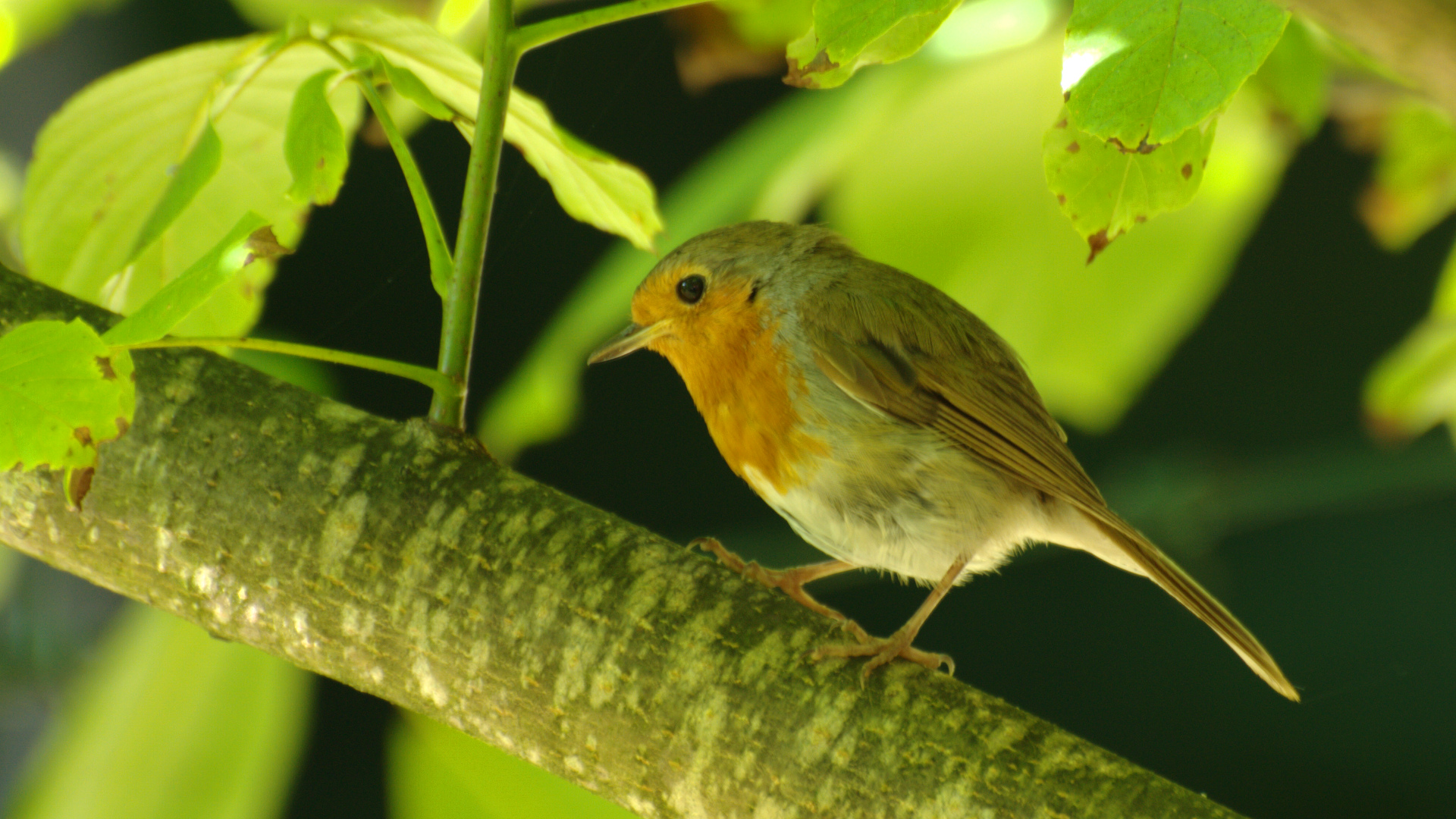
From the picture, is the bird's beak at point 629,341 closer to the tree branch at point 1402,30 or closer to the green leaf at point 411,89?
the green leaf at point 411,89

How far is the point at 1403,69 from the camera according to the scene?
0.43 meters

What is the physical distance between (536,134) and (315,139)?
15 centimetres

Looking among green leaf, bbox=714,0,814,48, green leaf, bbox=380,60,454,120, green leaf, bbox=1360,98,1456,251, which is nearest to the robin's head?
green leaf, bbox=714,0,814,48

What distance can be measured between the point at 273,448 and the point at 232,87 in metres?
0.23

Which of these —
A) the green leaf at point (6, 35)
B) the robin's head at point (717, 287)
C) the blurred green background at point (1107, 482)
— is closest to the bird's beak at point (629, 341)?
the robin's head at point (717, 287)

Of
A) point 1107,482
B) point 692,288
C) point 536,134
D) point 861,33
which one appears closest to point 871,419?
point 692,288

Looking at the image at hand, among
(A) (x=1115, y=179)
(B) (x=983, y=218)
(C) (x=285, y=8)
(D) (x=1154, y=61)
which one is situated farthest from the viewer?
(C) (x=285, y=8)

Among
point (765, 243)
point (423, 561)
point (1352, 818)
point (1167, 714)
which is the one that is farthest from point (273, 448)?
point (1352, 818)

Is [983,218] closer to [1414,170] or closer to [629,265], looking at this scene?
[629,265]

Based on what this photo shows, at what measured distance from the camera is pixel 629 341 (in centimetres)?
95

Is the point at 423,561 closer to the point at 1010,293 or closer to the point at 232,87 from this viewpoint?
the point at 232,87

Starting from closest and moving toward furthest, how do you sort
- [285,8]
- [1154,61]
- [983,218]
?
[1154,61]
[983,218]
[285,8]

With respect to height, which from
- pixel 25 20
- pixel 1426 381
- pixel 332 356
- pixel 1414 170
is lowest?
pixel 332 356

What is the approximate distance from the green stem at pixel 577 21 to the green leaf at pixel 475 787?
25.5 inches
